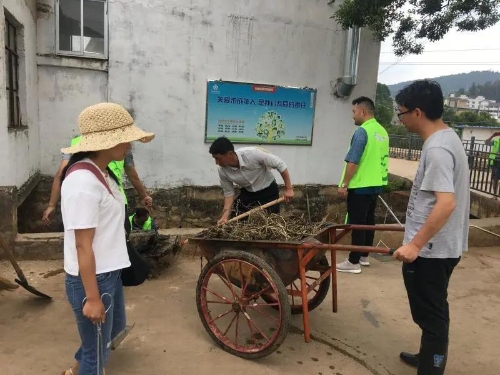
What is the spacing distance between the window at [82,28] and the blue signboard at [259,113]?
171cm

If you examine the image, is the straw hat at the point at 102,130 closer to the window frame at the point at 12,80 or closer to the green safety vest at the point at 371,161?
the green safety vest at the point at 371,161

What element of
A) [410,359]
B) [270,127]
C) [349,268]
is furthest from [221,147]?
[270,127]

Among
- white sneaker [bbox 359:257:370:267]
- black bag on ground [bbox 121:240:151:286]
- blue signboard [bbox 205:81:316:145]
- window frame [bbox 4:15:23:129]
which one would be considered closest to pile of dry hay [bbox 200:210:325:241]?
black bag on ground [bbox 121:240:151:286]

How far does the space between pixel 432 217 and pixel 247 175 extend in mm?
2245

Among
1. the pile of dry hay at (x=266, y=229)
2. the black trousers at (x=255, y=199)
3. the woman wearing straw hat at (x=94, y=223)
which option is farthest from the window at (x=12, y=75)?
the woman wearing straw hat at (x=94, y=223)

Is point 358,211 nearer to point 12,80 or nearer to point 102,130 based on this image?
point 102,130

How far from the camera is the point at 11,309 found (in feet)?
11.8

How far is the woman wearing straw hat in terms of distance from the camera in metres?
1.93

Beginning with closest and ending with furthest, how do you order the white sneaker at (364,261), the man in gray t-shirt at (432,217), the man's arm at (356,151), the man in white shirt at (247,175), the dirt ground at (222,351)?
1. the man in gray t-shirt at (432,217)
2. the dirt ground at (222,351)
3. the man in white shirt at (247,175)
4. the man's arm at (356,151)
5. the white sneaker at (364,261)

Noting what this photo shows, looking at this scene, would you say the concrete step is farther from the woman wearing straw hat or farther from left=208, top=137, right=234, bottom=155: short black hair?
the woman wearing straw hat

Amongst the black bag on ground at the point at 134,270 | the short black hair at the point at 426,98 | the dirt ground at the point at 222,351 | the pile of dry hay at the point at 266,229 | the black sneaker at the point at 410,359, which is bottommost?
the dirt ground at the point at 222,351

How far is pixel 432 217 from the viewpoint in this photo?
7.49 ft

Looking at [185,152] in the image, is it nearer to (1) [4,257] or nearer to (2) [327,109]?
(2) [327,109]

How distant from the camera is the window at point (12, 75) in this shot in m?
4.89
